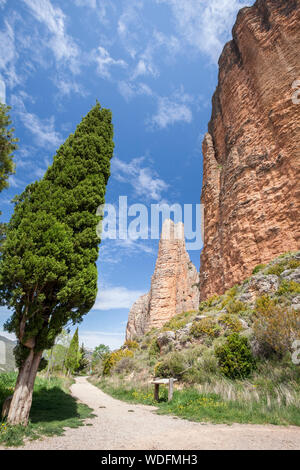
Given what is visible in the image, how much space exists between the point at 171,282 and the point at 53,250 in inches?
1404

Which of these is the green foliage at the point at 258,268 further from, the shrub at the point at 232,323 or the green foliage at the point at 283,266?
the shrub at the point at 232,323

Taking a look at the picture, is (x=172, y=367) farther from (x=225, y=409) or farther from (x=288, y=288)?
(x=288, y=288)

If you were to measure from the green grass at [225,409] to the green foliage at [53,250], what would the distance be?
4385mm

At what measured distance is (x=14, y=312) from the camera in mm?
5891

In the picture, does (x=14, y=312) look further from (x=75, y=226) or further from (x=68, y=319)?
(x=75, y=226)

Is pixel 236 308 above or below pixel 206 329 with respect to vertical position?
above

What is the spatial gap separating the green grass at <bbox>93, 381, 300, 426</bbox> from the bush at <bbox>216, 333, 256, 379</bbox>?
129cm

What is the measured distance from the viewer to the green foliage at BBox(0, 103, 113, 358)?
18.4 feet

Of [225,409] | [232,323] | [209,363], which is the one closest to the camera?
[225,409]

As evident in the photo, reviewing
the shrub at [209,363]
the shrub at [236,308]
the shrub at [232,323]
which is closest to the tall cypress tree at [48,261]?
the shrub at [209,363]

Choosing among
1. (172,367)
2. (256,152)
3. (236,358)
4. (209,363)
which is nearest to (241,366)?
(236,358)

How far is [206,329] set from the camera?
12.7 m

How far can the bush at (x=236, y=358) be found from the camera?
27.1 feet
